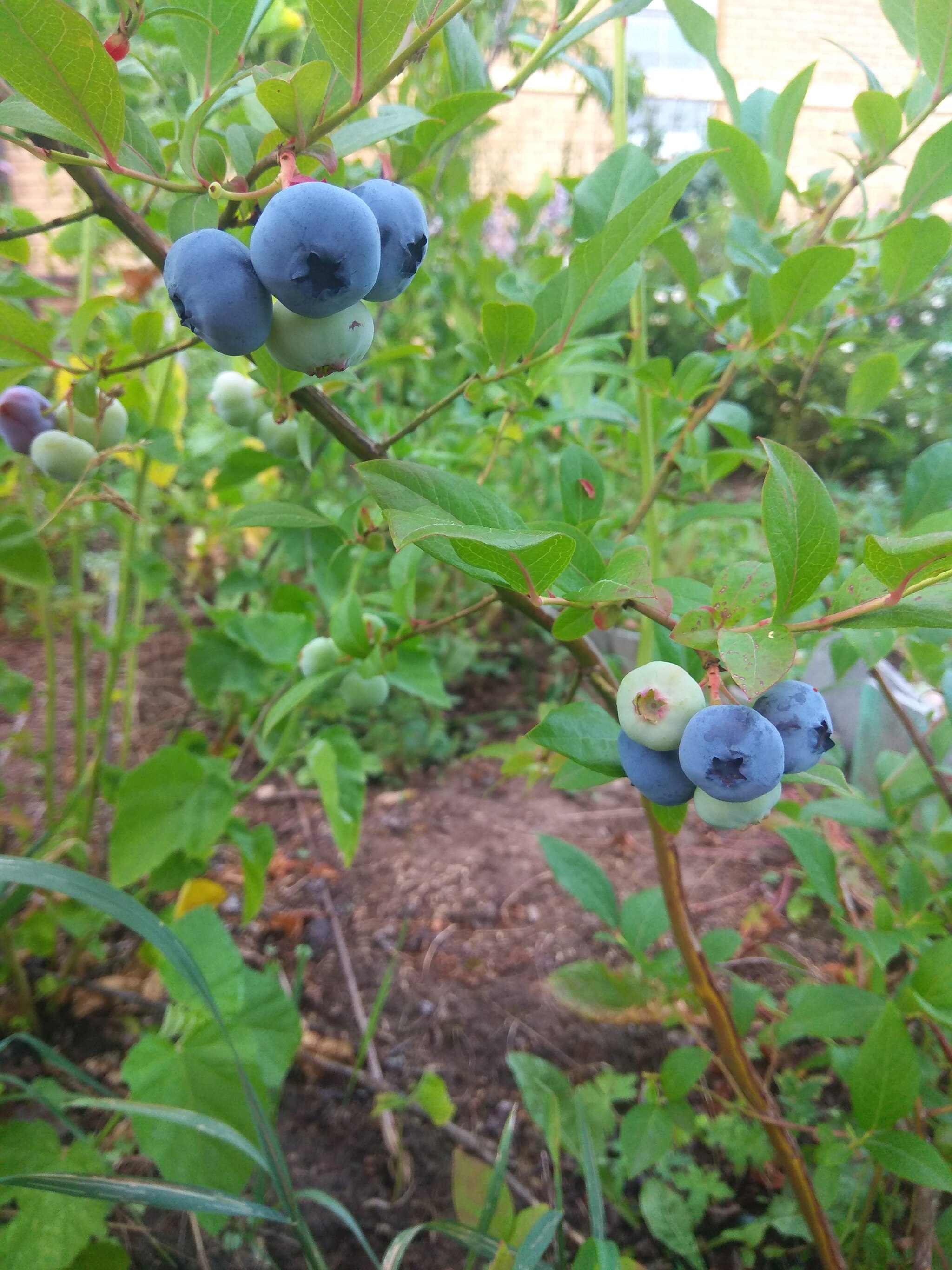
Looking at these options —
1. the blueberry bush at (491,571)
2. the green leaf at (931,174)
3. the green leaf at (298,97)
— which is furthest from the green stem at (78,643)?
the green leaf at (931,174)

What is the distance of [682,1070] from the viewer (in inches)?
32.8

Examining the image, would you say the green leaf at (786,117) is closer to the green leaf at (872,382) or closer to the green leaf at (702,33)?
the green leaf at (702,33)

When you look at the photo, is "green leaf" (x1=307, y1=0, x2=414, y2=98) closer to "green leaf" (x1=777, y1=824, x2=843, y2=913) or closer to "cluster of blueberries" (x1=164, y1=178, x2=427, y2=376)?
"cluster of blueberries" (x1=164, y1=178, x2=427, y2=376)

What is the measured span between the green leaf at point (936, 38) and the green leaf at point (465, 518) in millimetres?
501

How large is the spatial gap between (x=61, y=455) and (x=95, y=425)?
42 millimetres

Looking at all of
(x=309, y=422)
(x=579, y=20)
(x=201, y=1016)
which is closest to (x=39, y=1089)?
(x=201, y=1016)

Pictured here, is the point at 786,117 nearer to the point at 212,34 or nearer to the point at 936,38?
the point at 936,38

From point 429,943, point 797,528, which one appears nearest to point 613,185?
point 797,528

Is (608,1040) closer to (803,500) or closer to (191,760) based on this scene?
(191,760)

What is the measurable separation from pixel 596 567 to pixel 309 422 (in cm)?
34

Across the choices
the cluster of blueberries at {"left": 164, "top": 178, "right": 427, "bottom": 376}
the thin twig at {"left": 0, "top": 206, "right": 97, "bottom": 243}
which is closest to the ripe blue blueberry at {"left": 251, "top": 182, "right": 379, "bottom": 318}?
the cluster of blueberries at {"left": 164, "top": 178, "right": 427, "bottom": 376}

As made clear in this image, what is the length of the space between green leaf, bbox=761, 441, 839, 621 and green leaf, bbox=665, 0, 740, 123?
500 millimetres

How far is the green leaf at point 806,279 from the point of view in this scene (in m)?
0.58

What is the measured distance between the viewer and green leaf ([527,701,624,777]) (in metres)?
0.47
